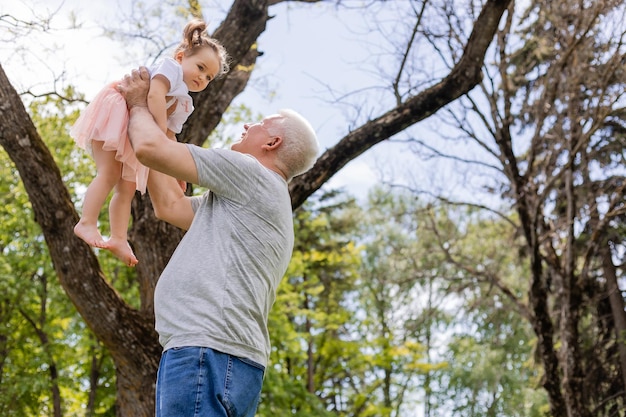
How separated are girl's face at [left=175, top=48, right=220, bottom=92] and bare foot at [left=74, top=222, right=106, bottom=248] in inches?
24.3

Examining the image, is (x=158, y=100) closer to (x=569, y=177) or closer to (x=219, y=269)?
(x=219, y=269)

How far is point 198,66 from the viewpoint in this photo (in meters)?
2.46

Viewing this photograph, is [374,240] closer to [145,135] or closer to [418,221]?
[418,221]

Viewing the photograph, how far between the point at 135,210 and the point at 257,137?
98.6 inches

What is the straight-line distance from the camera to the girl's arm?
218 cm

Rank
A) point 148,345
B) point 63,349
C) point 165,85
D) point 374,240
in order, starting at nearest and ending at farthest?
point 165,85, point 148,345, point 63,349, point 374,240

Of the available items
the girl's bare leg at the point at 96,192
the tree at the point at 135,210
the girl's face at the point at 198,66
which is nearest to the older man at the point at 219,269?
the girl's face at the point at 198,66

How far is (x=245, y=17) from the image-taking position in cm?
513

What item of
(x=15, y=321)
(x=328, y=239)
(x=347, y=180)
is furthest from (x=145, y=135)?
(x=347, y=180)

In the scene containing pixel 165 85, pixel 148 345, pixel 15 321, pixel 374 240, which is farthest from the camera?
pixel 374 240

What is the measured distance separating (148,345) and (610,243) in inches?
357

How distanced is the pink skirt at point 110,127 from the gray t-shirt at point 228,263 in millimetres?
361

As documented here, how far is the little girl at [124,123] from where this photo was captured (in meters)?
2.29

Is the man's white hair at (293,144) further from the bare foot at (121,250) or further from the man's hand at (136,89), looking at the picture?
the bare foot at (121,250)
